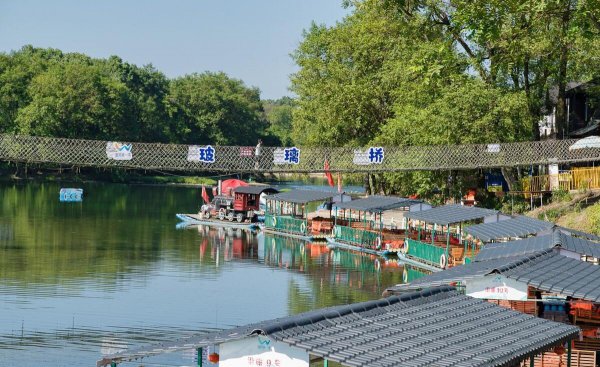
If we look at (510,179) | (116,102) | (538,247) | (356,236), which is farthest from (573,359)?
(116,102)

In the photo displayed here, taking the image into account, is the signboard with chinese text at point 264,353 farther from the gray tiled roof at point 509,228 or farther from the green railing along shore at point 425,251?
the green railing along shore at point 425,251

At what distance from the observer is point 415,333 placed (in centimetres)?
1387

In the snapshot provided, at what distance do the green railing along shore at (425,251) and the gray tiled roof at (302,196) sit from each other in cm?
938

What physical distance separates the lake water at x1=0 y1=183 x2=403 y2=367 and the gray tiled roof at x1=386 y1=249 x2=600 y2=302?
653 cm

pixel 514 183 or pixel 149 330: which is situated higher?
pixel 514 183

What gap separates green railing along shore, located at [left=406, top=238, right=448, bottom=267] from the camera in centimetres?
3734

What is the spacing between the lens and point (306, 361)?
39.2 ft

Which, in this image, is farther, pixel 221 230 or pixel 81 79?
pixel 81 79

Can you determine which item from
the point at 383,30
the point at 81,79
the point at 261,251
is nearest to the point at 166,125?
the point at 81,79

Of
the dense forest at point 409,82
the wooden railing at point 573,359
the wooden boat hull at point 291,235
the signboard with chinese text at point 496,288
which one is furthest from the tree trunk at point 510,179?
the signboard with chinese text at point 496,288

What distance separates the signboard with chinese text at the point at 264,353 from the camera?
39.3 ft

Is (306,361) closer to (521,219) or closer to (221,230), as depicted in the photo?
(521,219)

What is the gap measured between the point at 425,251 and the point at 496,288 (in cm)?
2005

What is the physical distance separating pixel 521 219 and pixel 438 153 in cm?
Result: 1344
